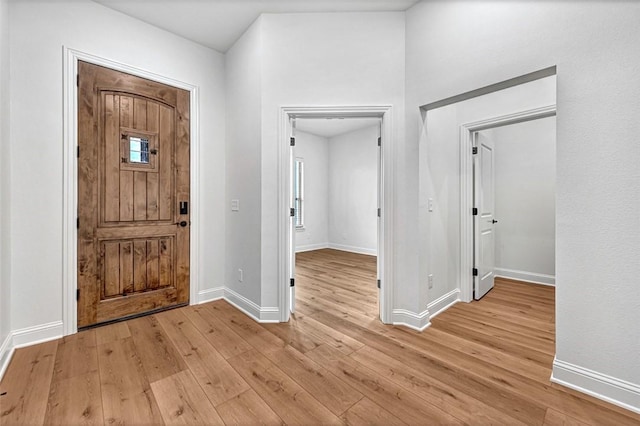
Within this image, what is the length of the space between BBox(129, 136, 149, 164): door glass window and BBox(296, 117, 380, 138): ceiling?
3371 mm

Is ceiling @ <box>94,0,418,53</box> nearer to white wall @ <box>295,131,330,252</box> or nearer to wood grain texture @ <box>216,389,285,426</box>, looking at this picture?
wood grain texture @ <box>216,389,285,426</box>

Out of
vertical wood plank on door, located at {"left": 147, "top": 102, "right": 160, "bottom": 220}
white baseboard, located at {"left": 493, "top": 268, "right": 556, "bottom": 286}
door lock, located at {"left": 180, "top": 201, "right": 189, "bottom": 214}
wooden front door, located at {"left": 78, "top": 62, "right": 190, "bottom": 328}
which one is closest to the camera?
wooden front door, located at {"left": 78, "top": 62, "right": 190, "bottom": 328}

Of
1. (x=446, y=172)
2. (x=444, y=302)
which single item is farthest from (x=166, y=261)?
(x=446, y=172)

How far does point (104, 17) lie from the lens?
2488 millimetres

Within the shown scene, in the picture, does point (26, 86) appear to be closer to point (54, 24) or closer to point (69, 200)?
point (54, 24)

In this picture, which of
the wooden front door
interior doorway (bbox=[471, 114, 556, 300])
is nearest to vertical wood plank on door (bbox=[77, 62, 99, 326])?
the wooden front door

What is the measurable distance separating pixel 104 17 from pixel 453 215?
160 inches

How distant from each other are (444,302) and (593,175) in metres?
1.83

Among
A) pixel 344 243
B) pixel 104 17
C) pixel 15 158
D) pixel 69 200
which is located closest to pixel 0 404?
pixel 69 200

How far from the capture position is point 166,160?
9.36ft

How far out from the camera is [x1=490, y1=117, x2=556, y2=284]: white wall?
388 centimetres

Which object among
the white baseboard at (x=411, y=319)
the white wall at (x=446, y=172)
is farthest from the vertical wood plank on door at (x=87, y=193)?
the white wall at (x=446, y=172)

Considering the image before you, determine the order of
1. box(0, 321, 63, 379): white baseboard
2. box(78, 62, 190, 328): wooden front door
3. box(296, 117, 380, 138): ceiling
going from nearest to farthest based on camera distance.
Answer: box(0, 321, 63, 379): white baseboard, box(78, 62, 190, 328): wooden front door, box(296, 117, 380, 138): ceiling

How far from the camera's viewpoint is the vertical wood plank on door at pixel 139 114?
2650 millimetres
